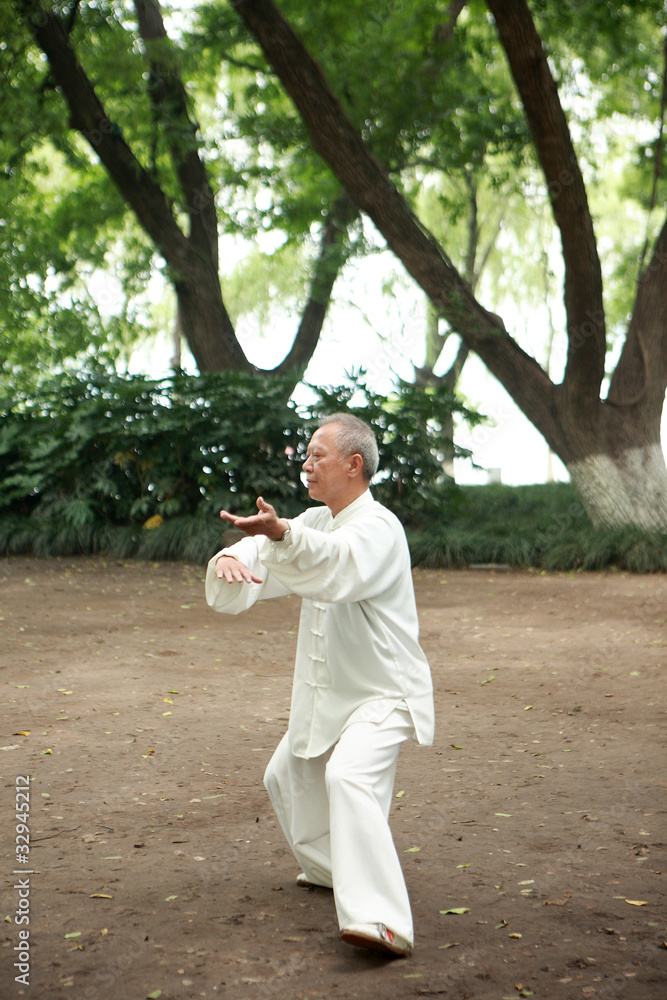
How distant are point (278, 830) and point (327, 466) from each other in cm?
187

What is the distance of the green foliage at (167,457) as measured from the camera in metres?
12.9

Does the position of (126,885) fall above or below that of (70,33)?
below

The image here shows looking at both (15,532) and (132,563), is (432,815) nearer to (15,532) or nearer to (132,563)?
(132,563)

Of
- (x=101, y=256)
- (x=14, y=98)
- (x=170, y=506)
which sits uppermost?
(x=14, y=98)

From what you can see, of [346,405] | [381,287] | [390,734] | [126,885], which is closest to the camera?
[390,734]

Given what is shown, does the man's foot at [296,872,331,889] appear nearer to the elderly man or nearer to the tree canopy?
the elderly man

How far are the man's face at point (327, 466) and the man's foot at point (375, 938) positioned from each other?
4.60 ft

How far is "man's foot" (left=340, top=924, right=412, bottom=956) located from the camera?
295cm

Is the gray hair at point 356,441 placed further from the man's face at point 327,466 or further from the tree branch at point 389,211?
the tree branch at point 389,211

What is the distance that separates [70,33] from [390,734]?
15008mm

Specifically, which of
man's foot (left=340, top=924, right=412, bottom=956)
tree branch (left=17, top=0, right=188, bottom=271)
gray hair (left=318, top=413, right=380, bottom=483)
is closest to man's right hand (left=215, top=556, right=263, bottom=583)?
gray hair (left=318, top=413, right=380, bottom=483)

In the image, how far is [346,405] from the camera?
536 inches

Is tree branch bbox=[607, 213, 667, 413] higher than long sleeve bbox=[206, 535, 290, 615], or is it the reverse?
tree branch bbox=[607, 213, 667, 413]

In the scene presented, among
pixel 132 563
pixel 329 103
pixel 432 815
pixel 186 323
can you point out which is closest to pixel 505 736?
pixel 432 815
